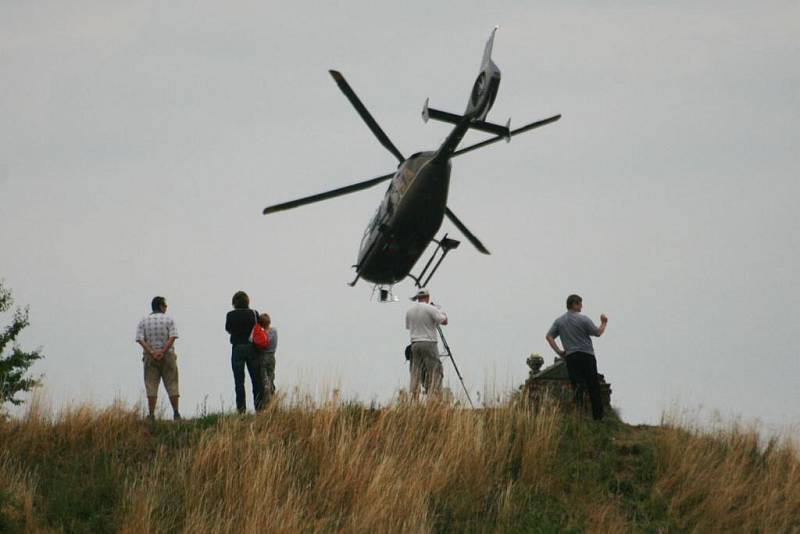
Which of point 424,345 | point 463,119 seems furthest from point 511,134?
point 424,345

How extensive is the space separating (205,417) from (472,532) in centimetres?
473

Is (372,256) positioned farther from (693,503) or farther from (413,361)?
(693,503)

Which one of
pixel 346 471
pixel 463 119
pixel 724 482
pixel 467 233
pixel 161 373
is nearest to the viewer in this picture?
pixel 346 471

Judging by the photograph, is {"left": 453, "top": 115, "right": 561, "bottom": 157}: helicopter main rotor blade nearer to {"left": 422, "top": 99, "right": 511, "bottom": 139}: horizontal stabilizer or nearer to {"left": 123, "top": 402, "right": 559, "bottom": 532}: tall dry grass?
{"left": 422, "top": 99, "right": 511, "bottom": 139}: horizontal stabilizer

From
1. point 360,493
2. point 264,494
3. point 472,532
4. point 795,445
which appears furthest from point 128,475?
point 795,445

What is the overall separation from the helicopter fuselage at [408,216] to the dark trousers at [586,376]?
5.49 metres

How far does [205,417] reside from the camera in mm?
17078

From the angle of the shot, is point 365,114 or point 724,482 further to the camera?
point 365,114

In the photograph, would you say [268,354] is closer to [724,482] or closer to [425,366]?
[425,366]

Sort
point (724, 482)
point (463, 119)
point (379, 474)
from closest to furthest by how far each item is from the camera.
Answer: point (379, 474), point (724, 482), point (463, 119)

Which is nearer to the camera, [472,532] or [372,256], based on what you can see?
[472,532]

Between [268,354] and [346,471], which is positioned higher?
[268,354]

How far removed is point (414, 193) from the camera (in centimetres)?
2145

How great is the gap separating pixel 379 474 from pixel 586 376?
3.94m
